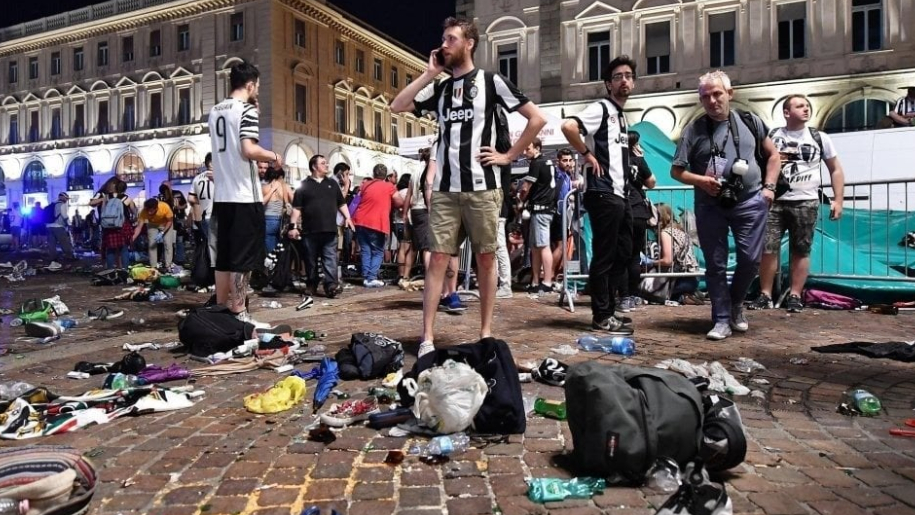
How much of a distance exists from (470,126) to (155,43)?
158 ft

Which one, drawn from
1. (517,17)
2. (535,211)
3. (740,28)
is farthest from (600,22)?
(535,211)

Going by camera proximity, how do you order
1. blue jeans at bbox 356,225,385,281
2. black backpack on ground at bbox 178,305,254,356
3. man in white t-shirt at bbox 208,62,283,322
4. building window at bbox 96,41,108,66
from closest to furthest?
black backpack on ground at bbox 178,305,254,356
man in white t-shirt at bbox 208,62,283,322
blue jeans at bbox 356,225,385,281
building window at bbox 96,41,108,66

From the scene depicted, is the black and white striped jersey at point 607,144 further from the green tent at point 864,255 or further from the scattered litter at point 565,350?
the green tent at point 864,255

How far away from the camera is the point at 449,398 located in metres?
2.84

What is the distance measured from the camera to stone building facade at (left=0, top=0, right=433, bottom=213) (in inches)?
1613

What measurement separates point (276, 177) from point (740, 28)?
2090 cm

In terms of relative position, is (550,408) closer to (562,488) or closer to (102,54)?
(562,488)

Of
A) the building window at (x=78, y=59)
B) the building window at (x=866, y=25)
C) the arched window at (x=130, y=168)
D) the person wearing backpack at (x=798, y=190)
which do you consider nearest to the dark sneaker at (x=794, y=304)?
the person wearing backpack at (x=798, y=190)

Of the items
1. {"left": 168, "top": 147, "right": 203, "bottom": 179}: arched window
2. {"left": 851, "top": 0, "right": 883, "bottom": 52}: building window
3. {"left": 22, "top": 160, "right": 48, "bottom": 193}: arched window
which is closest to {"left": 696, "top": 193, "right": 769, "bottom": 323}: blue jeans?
{"left": 851, "top": 0, "right": 883, "bottom": 52}: building window

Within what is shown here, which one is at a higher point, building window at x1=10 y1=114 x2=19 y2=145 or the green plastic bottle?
building window at x1=10 y1=114 x2=19 y2=145

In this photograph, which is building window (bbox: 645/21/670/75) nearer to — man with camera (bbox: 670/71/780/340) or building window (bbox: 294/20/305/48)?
man with camera (bbox: 670/71/780/340)

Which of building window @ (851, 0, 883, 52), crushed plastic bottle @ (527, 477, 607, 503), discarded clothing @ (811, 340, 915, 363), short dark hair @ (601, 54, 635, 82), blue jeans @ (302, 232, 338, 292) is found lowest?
crushed plastic bottle @ (527, 477, 607, 503)

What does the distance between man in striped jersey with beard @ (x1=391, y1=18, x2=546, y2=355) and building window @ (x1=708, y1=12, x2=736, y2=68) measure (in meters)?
23.6

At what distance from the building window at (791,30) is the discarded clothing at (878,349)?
74.0 ft
